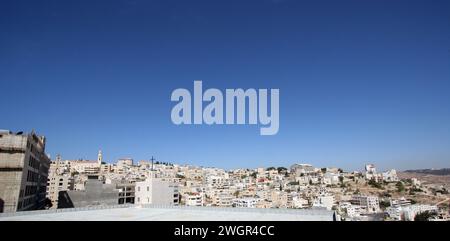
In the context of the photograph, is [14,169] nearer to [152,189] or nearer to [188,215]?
[152,189]

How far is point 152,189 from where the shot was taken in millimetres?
39844

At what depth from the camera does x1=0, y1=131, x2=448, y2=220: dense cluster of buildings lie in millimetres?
25594

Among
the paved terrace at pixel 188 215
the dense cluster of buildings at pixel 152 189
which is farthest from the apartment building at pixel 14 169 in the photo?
the paved terrace at pixel 188 215

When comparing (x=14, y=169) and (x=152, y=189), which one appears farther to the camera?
Answer: (x=152, y=189)

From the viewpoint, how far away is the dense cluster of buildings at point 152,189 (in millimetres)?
25594

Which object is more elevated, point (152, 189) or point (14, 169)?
point (14, 169)

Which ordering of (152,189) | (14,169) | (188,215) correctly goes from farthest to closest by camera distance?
(152,189) → (14,169) → (188,215)

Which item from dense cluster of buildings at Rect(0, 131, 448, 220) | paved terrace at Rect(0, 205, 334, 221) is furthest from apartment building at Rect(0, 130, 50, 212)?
paved terrace at Rect(0, 205, 334, 221)

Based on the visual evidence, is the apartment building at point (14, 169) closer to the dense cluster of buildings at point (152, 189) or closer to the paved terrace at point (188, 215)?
the dense cluster of buildings at point (152, 189)

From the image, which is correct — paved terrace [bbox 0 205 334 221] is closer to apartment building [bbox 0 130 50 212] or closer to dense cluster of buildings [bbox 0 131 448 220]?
apartment building [bbox 0 130 50 212]

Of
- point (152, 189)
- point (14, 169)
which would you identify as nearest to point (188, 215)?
point (14, 169)

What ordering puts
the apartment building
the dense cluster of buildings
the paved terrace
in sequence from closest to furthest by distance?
1. the paved terrace
2. the apartment building
3. the dense cluster of buildings

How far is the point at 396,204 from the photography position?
7794cm
